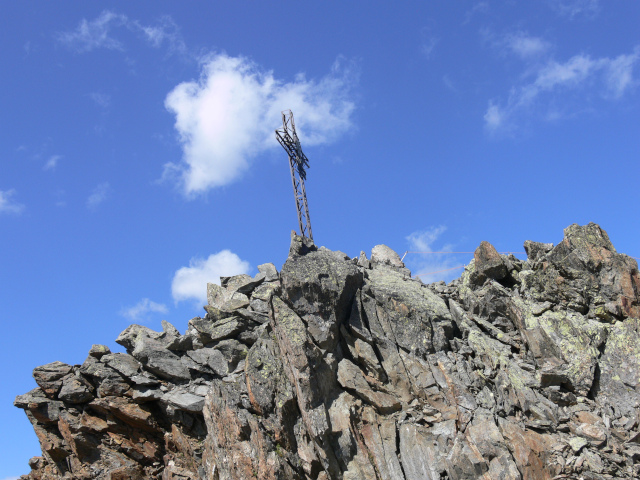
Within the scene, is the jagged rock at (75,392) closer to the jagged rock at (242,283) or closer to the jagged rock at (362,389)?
the jagged rock at (242,283)

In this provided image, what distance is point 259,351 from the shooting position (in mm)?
29828

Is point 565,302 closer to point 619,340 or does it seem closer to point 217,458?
point 619,340

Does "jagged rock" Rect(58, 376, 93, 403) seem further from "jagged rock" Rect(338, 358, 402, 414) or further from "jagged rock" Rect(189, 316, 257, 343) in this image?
"jagged rock" Rect(338, 358, 402, 414)

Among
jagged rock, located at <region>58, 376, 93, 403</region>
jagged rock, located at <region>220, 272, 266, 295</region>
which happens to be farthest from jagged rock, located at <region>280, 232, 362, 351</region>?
jagged rock, located at <region>58, 376, 93, 403</region>

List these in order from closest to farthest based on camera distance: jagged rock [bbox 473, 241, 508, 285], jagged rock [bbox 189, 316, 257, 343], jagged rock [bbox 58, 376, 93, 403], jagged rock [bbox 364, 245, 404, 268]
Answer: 1. jagged rock [bbox 473, 241, 508, 285]
2. jagged rock [bbox 189, 316, 257, 343]
3. jagged rock [bbox 58, 376, 93, 403]
4. jagged rock [bbox 364, 245, 404, 268]

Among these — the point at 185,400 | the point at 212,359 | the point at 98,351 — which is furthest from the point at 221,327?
the point at 98,351

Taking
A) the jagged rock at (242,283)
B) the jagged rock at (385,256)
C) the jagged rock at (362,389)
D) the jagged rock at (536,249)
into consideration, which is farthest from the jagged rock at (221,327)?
the jagged rock at (536,249)

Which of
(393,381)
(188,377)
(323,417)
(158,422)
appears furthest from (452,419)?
(158,422)

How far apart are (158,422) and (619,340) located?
30.2m

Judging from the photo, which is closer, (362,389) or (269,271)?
(362,389)

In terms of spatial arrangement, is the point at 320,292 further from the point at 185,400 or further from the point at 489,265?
the point at 185,400

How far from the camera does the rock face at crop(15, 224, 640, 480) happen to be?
78.3 feet

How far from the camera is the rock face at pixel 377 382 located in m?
23.9

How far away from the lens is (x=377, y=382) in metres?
27.5
